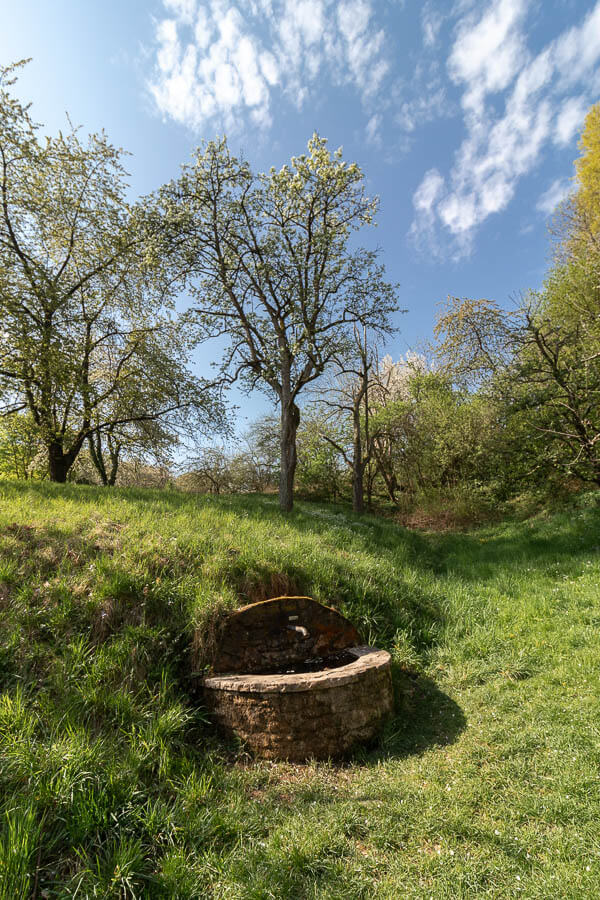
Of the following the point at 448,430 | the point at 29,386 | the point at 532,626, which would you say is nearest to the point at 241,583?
the point at 532,626

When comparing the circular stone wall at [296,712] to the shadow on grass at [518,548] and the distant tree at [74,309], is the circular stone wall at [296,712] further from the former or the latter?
the distant tree at [74,309]

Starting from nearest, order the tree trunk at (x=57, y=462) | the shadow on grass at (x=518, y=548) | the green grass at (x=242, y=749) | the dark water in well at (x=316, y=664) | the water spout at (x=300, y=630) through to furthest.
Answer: the green grass at (x=242, y=749)
the dark water in well at (x=316, y=664)
the water spout at (x=300, y=630)
the shadow on grass at (x=518, y=548)
the tree trunk at (x=57, y=462)

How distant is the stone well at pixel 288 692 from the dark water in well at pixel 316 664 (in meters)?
0.01

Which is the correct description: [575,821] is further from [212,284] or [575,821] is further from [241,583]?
[212,284]

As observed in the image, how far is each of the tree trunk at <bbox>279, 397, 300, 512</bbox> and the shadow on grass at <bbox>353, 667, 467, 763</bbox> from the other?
6683 mm

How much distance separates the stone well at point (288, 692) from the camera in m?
3.40

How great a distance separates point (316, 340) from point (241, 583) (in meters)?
7.68

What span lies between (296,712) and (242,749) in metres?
0.57

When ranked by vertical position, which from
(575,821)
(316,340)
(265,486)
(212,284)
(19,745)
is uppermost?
Answer: (212,284)

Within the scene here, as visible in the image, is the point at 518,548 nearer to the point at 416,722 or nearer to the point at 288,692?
the point at 416,722

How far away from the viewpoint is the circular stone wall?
3393mm

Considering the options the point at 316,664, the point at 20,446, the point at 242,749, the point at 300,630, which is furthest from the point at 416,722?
the point at 20,446

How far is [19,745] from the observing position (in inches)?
99.5

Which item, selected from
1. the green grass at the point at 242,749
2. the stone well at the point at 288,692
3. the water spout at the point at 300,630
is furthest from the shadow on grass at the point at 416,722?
the water spout at the point at 300,630
